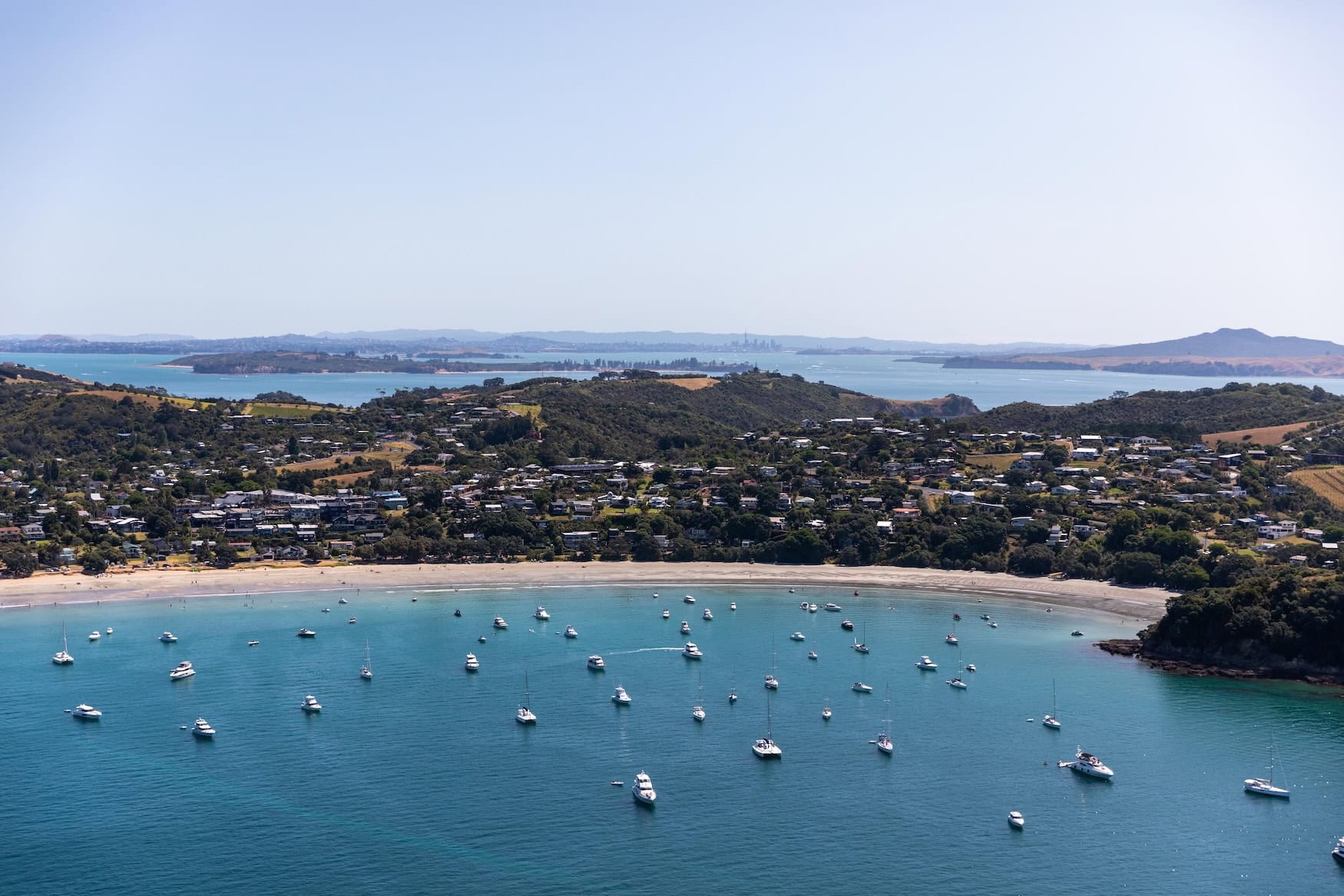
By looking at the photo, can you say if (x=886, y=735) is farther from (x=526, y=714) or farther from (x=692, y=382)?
(x=692, y=382)

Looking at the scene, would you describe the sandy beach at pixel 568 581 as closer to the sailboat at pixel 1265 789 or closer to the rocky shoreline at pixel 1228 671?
the rocky shoreline at pixel 1228 671

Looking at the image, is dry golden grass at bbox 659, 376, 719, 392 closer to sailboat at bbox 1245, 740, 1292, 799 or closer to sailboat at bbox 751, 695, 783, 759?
sailboat at bbox 751, 695, 783, 759

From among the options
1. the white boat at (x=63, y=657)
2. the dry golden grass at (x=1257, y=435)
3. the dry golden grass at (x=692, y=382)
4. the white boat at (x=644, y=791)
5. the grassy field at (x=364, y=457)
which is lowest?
the white boat at (x=63, y=657)

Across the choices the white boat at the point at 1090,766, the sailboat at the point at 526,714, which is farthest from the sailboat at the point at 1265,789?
the sailboat at the point at 526,714

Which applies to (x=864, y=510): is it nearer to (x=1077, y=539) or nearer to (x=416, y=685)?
(x=1077, y=539)

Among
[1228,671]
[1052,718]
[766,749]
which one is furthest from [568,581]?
[1228,671]

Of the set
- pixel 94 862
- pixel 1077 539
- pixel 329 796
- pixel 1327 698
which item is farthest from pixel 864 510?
pixel 94 862

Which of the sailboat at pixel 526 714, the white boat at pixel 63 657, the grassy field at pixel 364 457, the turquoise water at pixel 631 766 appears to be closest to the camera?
the turquoise water at pixel 631 766

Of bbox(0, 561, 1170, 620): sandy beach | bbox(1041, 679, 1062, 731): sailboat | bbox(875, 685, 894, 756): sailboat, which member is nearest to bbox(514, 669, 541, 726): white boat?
bbox(875, 685, 894, 756): sailboat
